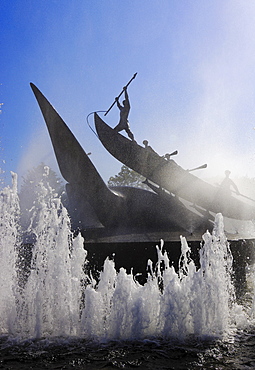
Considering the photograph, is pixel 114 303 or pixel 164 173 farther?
pixel 164 173

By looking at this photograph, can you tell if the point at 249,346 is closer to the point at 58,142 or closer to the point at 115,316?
the point at 115,316

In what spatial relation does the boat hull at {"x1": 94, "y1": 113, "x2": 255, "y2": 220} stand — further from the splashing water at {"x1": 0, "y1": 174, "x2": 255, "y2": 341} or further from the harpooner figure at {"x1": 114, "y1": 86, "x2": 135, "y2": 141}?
the splashing water at {"x1": 0, "y1": 174, "x2": 255, "y2": 341}

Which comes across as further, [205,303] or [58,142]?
[58,142]

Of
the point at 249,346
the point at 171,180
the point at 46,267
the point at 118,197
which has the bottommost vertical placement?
the point at 249,346

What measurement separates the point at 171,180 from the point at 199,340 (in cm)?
655

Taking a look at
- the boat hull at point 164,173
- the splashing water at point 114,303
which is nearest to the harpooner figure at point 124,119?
the boat hull at point 164,173

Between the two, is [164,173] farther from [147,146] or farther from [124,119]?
[124,119]

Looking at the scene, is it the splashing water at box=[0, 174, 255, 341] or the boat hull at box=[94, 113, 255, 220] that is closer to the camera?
the splashing water at box=[0, 174, 255, 341]

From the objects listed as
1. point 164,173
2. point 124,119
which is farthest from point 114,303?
point 124,119

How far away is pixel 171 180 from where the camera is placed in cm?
964

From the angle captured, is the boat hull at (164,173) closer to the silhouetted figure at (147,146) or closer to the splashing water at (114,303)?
the silhouetted figure at (147,146)

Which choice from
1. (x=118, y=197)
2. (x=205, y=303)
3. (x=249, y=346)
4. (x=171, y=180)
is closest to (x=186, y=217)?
(x=171, y=180)

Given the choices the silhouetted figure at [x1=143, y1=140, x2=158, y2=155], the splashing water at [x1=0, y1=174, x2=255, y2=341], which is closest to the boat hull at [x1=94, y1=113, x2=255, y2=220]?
the silhouetted figure at [x1=143, y1=140, x2=158, y2=155]

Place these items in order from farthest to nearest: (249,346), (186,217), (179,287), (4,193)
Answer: (186,217), (4,193), (179,287), (249,346)
